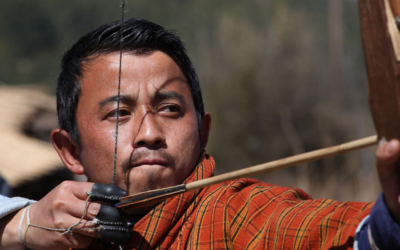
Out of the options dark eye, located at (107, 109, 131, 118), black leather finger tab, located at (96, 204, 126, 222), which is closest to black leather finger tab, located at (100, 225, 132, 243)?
black leather finger tab, located at (96, 204, 126, 222)

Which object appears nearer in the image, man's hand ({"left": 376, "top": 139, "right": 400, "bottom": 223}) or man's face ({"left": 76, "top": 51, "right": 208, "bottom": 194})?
man's hand ({"left": 376, "top": 139, "right": 400, "bottom": 223})

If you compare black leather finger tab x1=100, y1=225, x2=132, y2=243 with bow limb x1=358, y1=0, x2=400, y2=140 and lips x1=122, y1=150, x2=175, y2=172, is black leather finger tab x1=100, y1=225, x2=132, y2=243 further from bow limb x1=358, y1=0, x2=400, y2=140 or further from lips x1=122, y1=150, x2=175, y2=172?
bow limb x1=358, y1=0, x2=400, y2=140

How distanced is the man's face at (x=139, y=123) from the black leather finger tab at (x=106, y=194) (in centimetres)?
17

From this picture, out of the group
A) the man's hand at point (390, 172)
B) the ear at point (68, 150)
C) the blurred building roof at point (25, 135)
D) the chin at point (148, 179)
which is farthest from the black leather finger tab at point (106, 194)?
the blurred building roof at point (25, 135)

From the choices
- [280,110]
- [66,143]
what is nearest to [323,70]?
[280,110]

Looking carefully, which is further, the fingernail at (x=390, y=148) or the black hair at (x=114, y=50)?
the black hair at (x=114, y=50)

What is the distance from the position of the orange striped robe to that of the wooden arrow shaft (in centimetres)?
18

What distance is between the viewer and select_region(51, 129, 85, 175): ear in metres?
2.15

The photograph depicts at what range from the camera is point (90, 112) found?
203cm

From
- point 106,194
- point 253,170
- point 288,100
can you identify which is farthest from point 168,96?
point 288,100

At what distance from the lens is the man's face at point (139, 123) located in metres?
1.88

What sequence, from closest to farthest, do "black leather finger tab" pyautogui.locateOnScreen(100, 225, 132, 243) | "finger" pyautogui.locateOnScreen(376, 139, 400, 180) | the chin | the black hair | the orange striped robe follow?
"finger" pyautogui.locateOnScreen(376, 139, 400, 180)
the orange striped robe
"black leather finger tab" pyautogui.locateOnScreen(100, 225, 132, 243)
the chin
the black hair

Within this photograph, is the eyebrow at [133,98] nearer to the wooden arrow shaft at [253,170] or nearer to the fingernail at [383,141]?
the wooden arrow shaft at [253,170]

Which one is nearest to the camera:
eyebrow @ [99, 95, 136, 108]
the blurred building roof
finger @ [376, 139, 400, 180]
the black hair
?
finger @ [376, 139, 400, 180]
